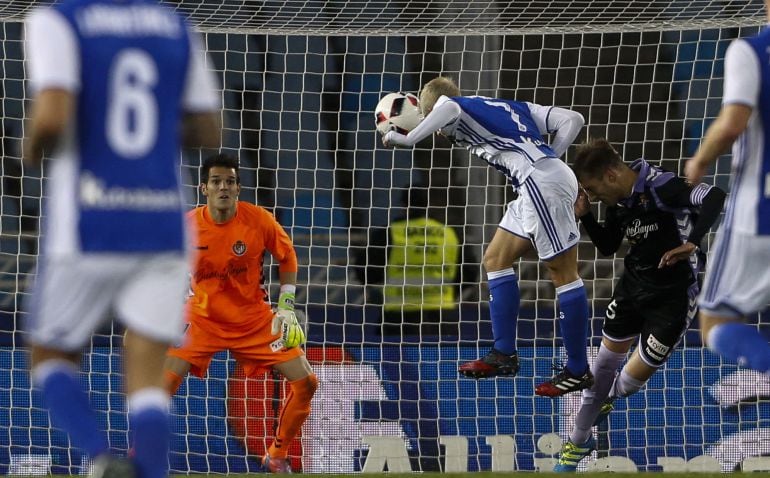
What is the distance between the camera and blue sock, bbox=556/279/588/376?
678 centimetres

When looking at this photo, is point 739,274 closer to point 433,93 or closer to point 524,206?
point 524,206

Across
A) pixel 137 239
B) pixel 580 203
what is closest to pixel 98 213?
pixel 137 239

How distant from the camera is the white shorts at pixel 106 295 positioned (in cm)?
333

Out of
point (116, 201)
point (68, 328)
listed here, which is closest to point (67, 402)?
point (68, 328)

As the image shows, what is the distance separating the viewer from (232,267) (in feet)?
24.1

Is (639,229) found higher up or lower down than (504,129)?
lower down

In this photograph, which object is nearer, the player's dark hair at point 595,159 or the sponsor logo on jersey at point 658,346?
the player's dark hair at point 595,159

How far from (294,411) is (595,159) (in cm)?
223

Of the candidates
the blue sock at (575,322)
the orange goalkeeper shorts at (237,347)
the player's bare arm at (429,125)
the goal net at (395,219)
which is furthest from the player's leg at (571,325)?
the goal net at (395,219)

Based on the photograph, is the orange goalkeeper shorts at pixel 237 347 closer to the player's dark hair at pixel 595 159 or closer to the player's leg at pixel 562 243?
the player's leg at pixel 562 243

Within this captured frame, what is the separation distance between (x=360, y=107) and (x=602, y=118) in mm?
1939

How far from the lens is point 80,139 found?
3.31 meters

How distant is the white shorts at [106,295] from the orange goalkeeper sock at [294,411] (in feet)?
13.0

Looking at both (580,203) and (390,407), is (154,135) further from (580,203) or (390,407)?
(390,407)
